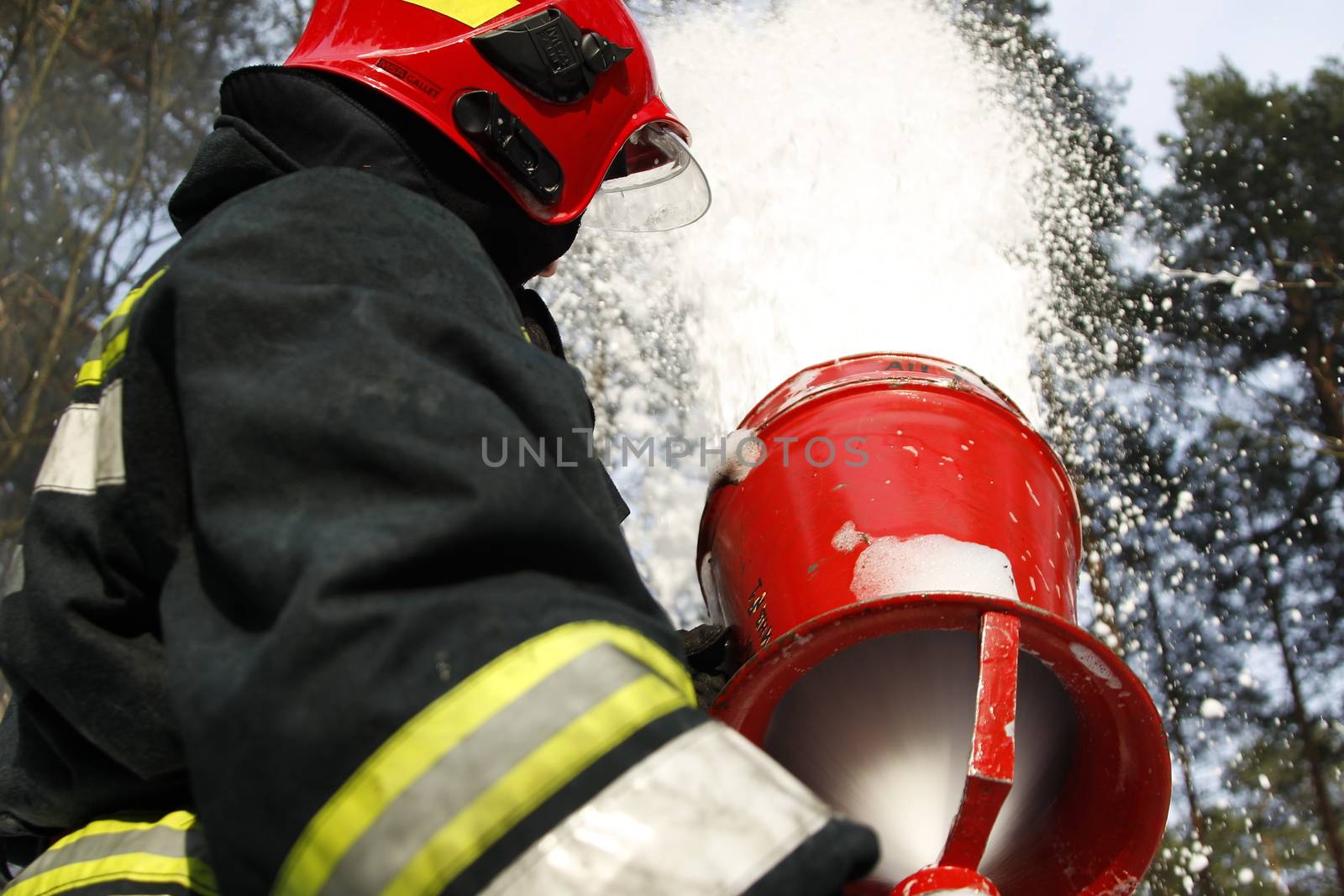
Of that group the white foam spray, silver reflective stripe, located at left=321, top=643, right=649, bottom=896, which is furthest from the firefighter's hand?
the white foam spray

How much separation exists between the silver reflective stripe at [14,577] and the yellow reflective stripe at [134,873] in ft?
0.91

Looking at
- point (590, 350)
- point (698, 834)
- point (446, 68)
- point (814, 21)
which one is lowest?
point (590, 350)

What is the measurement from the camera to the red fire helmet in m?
1.56

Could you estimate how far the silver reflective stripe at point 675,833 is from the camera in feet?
2.30

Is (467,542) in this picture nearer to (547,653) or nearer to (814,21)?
(547,653)

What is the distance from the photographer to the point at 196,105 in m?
11.9

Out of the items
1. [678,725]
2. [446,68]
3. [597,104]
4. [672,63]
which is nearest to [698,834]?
[678,725]

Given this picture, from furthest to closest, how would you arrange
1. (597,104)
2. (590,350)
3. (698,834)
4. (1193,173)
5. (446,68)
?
(1193,173)
(590,350)
(597,104)
(446,68)
(698,834)

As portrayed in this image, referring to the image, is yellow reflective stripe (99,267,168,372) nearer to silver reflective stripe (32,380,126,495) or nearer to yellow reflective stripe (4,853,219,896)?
silver reflective stripe (32,380,126,495)

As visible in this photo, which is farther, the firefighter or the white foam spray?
the white foam spray

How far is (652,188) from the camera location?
8.85 ft

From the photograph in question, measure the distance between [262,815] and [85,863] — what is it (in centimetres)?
47

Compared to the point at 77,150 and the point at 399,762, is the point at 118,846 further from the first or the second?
the point at 77,150

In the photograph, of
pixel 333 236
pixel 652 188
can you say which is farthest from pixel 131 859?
pixel 652 188
